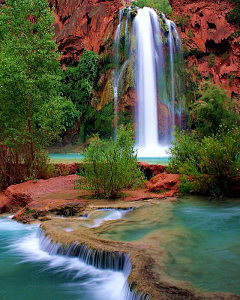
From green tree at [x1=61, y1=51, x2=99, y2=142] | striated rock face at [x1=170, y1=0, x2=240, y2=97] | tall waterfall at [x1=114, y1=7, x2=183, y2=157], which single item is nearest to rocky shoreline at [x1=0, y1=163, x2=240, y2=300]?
tall waterfall at [x1=114, y1=7, x2=183, y2=157]

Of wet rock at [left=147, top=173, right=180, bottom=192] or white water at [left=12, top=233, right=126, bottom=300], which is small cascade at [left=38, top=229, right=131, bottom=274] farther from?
wet rock at [left=147, top=173, right=180, bottom=192]

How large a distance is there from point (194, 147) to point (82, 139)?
88.2 feet

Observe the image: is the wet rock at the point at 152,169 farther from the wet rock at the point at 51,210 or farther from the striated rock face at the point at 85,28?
the striated rock face at the point at 85,28

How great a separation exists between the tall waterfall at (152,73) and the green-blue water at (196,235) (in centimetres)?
2393

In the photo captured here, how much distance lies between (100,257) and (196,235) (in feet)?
6.18

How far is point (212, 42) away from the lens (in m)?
38.2

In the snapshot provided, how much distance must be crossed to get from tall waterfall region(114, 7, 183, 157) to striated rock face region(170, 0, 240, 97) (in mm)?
4228

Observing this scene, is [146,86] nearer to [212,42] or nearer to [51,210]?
[212,42]

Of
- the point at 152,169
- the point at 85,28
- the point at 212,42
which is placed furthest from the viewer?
the point at 212,42

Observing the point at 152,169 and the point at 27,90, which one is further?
the point at 152,169

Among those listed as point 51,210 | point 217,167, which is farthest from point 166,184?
point 51,210

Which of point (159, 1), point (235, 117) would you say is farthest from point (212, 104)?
point (159, 1)

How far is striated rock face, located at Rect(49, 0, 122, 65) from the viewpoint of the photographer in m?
36.9

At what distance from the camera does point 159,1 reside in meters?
50.5
